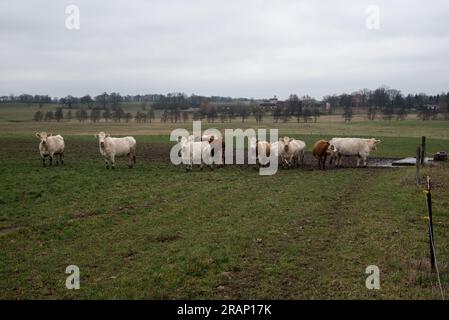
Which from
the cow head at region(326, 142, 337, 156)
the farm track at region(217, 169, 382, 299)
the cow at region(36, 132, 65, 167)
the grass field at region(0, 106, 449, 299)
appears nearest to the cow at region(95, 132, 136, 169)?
the cow at region(36, 132, 65, 167)

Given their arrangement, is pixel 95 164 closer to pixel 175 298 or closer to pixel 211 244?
pixel 211 244

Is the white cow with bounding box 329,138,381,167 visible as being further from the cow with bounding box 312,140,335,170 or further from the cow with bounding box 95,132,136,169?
the cow with bounding box 95,132,136,169

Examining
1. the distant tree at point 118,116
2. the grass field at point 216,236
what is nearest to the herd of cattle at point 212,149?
the grass field at point 216,236

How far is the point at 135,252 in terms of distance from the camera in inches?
387

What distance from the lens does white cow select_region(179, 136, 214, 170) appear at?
78.5 ft

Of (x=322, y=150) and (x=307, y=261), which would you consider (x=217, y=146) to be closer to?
(x=322, y=150)

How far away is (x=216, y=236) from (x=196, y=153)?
44.2 ft

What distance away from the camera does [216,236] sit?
10836mm

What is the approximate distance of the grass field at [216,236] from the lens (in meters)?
7.80

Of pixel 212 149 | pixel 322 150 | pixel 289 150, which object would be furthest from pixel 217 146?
pixel 322 150

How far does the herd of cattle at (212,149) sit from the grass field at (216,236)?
3.86m

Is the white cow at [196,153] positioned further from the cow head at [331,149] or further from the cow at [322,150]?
the cow head at [331,149]
